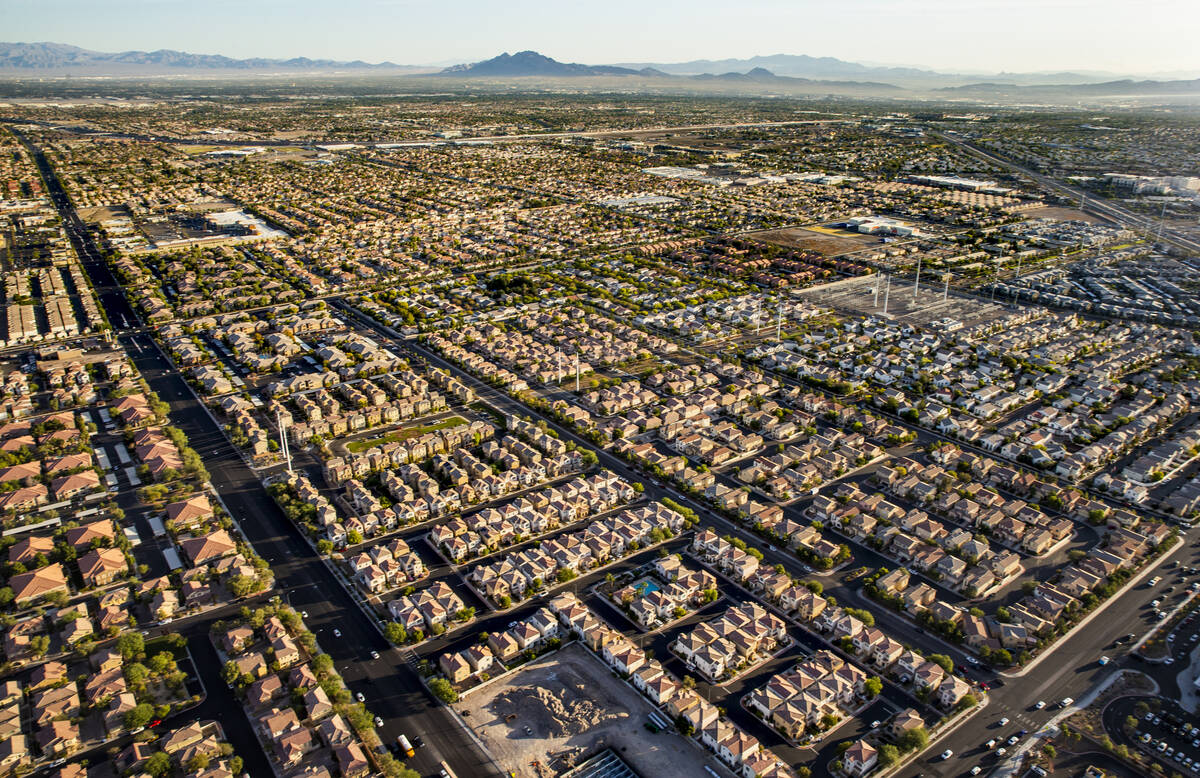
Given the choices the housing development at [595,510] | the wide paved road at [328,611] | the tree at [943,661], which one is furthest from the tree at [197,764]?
the tree at [943,661]

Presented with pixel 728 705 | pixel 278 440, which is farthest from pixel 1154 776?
pixel 278 440

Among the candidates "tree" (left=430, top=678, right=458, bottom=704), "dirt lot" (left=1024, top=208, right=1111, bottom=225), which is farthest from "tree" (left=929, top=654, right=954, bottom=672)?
"dirt lot" (left=1024, top=208, right=1111, bottom=225)

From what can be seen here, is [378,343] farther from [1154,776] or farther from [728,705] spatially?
[1154,776]

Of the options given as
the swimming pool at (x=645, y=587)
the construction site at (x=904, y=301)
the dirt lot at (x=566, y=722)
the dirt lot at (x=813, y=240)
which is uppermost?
the dirt lot at (x=813, y=240)

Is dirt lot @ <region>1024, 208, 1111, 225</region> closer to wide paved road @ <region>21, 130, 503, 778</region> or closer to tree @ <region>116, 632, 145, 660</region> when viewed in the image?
wide paved road @ <region>21, 130, 503, 778</region>

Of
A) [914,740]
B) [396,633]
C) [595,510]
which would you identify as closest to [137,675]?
[396,633]

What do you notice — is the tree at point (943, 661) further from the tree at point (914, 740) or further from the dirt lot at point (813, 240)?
the dirt lot at point (813, 240)
